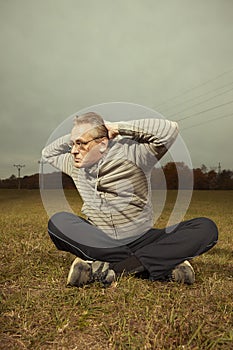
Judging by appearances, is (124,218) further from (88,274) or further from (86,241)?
(88,274)

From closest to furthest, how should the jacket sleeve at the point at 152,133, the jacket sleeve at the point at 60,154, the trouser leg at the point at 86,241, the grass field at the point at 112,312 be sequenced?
the grass field at the point at 112,312 → the jacket sleeve at the point at 152,133 → the trouser leg at the point at 86,241 → the jacket sleeve at the point at 60,154

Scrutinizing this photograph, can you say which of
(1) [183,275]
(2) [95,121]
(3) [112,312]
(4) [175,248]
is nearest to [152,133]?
(2) [95,121]

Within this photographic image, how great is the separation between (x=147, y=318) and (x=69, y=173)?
174 cm

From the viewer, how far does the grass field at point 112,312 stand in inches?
78.0

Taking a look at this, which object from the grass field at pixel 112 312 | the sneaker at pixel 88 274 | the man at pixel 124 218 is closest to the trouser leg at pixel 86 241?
the man at pixel 124 218

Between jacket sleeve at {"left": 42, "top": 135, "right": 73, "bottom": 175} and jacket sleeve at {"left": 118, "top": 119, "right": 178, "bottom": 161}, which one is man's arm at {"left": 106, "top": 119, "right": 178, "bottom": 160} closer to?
jacket sleeve at {"left": 118, "top": 119, "right": 178, "bottom": 161}

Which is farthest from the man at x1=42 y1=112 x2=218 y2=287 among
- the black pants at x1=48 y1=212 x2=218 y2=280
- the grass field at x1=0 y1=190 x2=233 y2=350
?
the grass field at x1=0 y1=190 x2=233 y2=350

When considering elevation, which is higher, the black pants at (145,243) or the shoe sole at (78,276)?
the black pants at (145,243)

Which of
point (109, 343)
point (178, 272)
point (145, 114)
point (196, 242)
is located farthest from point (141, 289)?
point (145, 114)

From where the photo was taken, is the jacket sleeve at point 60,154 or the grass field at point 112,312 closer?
the grass field at point 112,312

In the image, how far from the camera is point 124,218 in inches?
126

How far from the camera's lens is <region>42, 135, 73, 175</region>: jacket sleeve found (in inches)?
142

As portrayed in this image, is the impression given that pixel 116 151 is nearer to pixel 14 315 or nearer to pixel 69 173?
pixel 69 173

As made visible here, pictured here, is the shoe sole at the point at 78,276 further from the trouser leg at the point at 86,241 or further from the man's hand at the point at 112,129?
the man's hand at the point at 112,129
